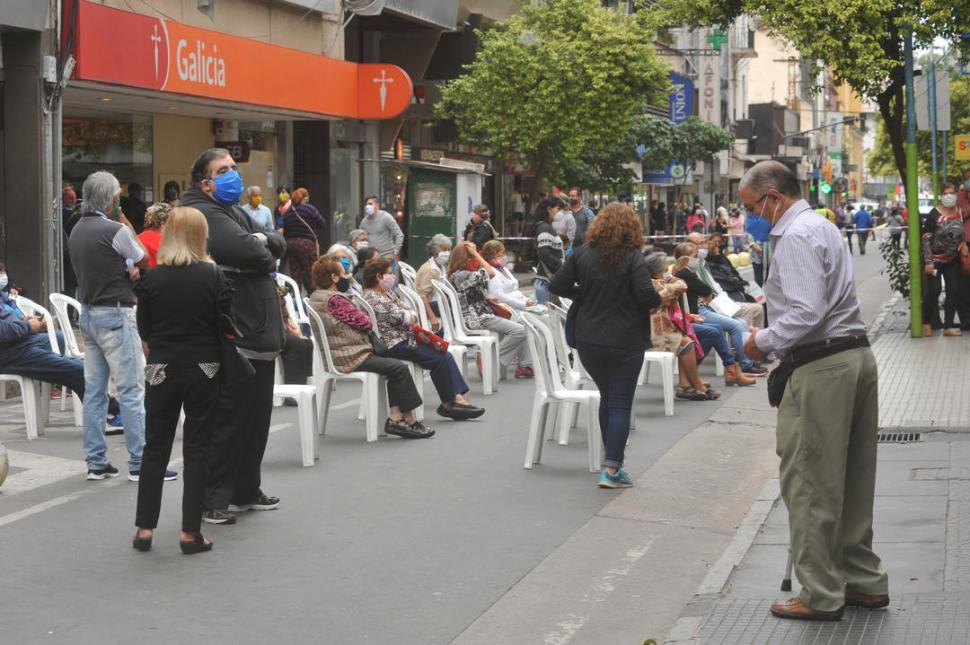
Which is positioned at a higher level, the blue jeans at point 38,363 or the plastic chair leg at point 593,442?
the blue jeans at point 38,363

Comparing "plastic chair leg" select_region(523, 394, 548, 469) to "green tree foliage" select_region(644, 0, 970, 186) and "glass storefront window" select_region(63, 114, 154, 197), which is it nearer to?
"green tree foliage" select_region(644, 0, 970, 186)

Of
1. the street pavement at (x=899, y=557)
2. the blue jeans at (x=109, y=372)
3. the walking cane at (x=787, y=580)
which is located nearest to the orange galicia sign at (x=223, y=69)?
the blue jeans at (x=109, y=372)

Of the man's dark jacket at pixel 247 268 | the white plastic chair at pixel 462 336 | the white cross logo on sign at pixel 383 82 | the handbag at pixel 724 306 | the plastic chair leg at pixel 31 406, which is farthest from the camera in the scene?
the white cross logo on sign at pixel 383 82

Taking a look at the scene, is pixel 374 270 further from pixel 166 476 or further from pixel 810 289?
pixel 810 289

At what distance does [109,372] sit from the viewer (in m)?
9.36

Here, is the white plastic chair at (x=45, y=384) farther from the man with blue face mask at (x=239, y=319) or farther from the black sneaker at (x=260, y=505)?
the man with blue face mask at (x=239, y=319)

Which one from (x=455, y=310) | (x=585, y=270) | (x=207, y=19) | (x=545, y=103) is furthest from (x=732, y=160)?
(x=585, y=270)

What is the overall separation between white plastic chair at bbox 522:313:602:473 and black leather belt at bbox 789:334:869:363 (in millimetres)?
3952

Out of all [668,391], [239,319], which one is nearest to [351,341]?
[239,319]

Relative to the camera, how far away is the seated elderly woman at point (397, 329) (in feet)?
37.9

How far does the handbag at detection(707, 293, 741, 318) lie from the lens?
1538cm

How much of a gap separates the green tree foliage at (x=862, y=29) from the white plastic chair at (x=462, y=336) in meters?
5.98

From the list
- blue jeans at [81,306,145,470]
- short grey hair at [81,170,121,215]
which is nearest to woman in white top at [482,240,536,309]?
blue jeans at [81,306,145,470]

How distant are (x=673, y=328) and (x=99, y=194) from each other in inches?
234
